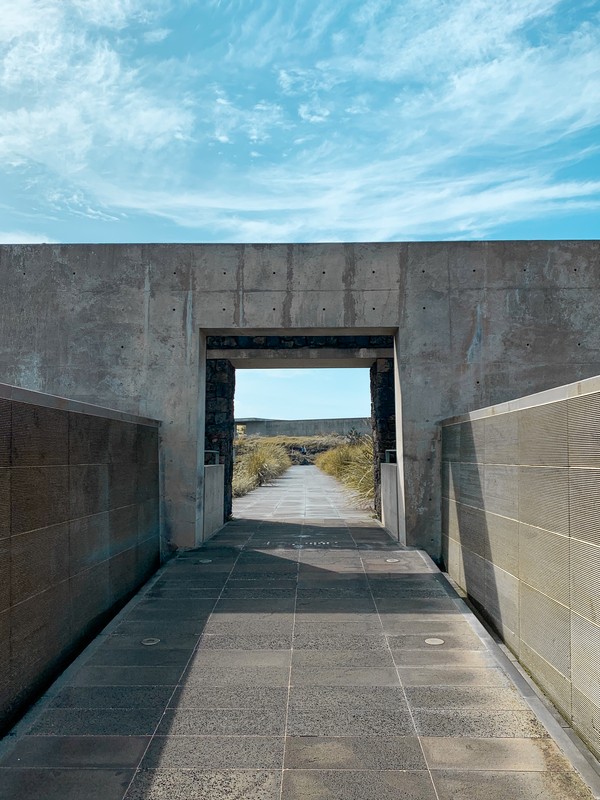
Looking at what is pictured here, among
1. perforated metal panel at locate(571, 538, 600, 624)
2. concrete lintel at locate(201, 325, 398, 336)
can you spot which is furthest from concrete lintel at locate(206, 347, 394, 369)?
perforated metal panel at locate(571, 538, 600, 624)

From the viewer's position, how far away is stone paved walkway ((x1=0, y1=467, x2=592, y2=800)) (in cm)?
312

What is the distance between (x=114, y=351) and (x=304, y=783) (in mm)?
5690

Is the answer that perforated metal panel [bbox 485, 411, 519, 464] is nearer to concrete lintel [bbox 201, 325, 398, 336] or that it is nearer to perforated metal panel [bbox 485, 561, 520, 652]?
perforated metal panel [bbox 485, 561, 520, 652]

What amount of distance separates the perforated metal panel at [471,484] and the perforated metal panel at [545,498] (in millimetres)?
1185

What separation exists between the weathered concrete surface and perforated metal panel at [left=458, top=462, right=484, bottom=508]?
3.92ft

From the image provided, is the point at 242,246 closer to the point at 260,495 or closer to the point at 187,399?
the point at 187,399

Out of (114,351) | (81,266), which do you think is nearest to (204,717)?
(114,351)

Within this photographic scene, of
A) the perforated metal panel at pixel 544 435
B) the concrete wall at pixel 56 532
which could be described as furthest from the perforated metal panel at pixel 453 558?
the concrete wall at pixel 56 532

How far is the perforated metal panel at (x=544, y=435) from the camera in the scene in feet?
12.4

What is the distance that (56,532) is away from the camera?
433cm

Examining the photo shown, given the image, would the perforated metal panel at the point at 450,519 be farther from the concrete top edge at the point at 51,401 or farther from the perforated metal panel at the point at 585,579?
the concrete top edge at the point at 51,401

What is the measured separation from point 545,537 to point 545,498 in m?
0.23

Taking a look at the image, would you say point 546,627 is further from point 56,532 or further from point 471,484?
point 56,532

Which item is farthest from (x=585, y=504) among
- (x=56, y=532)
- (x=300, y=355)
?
(x=300, y=355)
